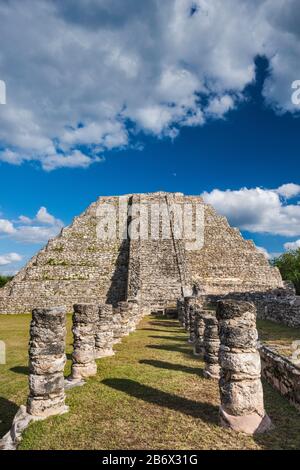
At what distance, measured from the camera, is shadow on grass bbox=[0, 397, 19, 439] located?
6578 mm

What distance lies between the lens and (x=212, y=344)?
876 cm

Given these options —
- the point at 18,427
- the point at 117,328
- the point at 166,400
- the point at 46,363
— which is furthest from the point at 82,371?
the point at 117,328

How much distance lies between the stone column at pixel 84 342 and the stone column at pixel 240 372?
4.37 metres

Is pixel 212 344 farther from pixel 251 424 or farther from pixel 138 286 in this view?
pixel 138 286

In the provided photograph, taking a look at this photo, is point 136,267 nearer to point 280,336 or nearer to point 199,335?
point 280,336

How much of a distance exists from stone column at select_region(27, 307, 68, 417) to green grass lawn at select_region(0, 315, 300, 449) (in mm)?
348

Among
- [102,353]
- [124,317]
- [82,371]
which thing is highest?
[124,317]

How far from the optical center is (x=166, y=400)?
705 centimetres

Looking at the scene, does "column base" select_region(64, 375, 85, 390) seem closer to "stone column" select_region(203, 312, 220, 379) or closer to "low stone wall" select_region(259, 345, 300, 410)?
"stone column" select_region(203, 312, 220, 379)

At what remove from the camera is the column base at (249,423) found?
5525mm

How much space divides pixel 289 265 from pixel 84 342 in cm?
5735

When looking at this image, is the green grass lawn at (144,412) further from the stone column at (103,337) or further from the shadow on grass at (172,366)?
the stone column at (103,337)
